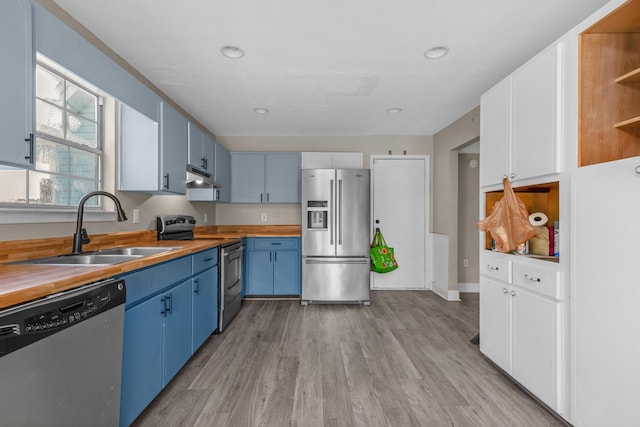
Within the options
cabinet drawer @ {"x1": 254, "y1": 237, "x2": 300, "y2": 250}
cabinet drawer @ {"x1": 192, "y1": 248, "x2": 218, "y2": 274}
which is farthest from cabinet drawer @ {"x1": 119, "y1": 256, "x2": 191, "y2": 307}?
cabinet drawer @ {"x1": 254, "y1": 237, "x2": 300, "y2": 250}

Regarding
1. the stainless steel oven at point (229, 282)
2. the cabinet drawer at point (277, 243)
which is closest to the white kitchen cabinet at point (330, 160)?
the cabinet drawer at point (277, 243)

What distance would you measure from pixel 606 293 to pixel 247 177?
3973 mm

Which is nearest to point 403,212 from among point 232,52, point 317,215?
point 317,215

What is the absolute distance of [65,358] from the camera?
1088 millimetres

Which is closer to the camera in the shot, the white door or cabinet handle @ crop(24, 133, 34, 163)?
cabinet handle @ crop(24, 133, 34, 163)

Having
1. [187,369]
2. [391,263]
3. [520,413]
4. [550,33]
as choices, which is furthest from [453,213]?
[187,369]

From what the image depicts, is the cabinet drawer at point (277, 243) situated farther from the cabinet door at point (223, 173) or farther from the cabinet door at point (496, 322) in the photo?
the cabinet door at point (496, 322)

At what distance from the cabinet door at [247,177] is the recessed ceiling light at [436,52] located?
2.71m

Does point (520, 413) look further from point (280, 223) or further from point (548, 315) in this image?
point (280, 223)

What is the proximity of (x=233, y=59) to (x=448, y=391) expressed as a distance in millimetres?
2892

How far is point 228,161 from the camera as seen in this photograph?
4.30m

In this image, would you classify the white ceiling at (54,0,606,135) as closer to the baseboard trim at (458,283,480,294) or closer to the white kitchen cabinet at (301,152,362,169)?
the white kitchen cabinet at (301,152,362,169)

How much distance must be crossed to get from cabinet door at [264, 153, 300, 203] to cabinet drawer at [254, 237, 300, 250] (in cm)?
64

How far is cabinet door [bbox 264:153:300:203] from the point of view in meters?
4.41
